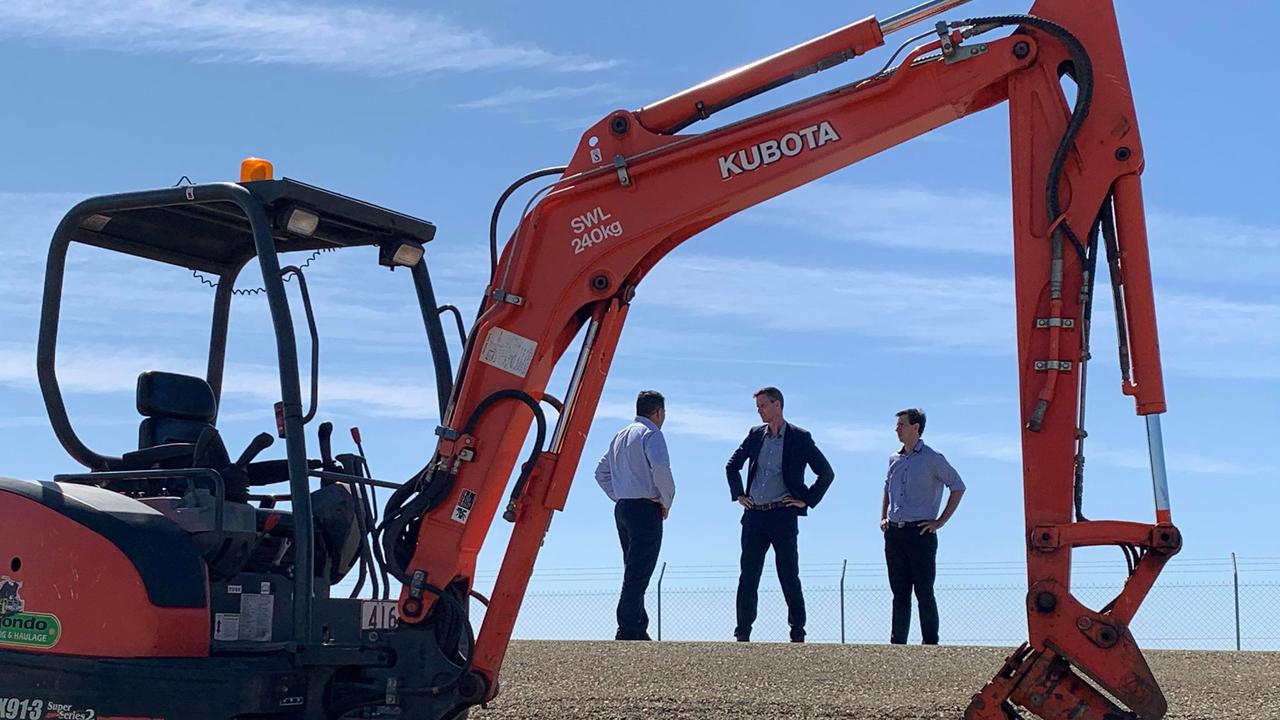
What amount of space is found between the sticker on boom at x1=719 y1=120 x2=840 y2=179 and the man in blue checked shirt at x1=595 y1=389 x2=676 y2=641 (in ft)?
15.9

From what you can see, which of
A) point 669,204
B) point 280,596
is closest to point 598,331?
point 669,204

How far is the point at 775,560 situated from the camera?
38.4 feet

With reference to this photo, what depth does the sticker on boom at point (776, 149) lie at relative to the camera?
6805mm

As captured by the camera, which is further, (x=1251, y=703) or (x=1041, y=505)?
(x=1251, y=703)

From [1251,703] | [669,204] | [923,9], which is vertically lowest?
[1251,703]

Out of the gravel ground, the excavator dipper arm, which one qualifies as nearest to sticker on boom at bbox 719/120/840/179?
the excavator dipper arm

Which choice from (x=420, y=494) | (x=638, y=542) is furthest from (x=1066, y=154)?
(x=638, y=542)

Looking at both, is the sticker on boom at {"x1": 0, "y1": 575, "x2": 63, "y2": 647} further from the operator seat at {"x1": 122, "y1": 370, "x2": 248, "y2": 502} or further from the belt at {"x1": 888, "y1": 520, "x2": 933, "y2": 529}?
the belt at {"x1": 888, "y1": 520, "x2": 933, "y2": 529}

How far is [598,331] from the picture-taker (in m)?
6.90

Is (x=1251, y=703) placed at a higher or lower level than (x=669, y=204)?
lower

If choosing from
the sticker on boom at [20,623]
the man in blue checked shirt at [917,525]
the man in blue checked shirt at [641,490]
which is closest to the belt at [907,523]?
the man in blue checked shirt at [917,525]

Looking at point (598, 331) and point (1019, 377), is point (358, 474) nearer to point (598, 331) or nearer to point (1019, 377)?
point (598, 331)

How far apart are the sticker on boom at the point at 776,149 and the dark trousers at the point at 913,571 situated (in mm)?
5108

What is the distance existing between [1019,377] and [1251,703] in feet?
12.1
